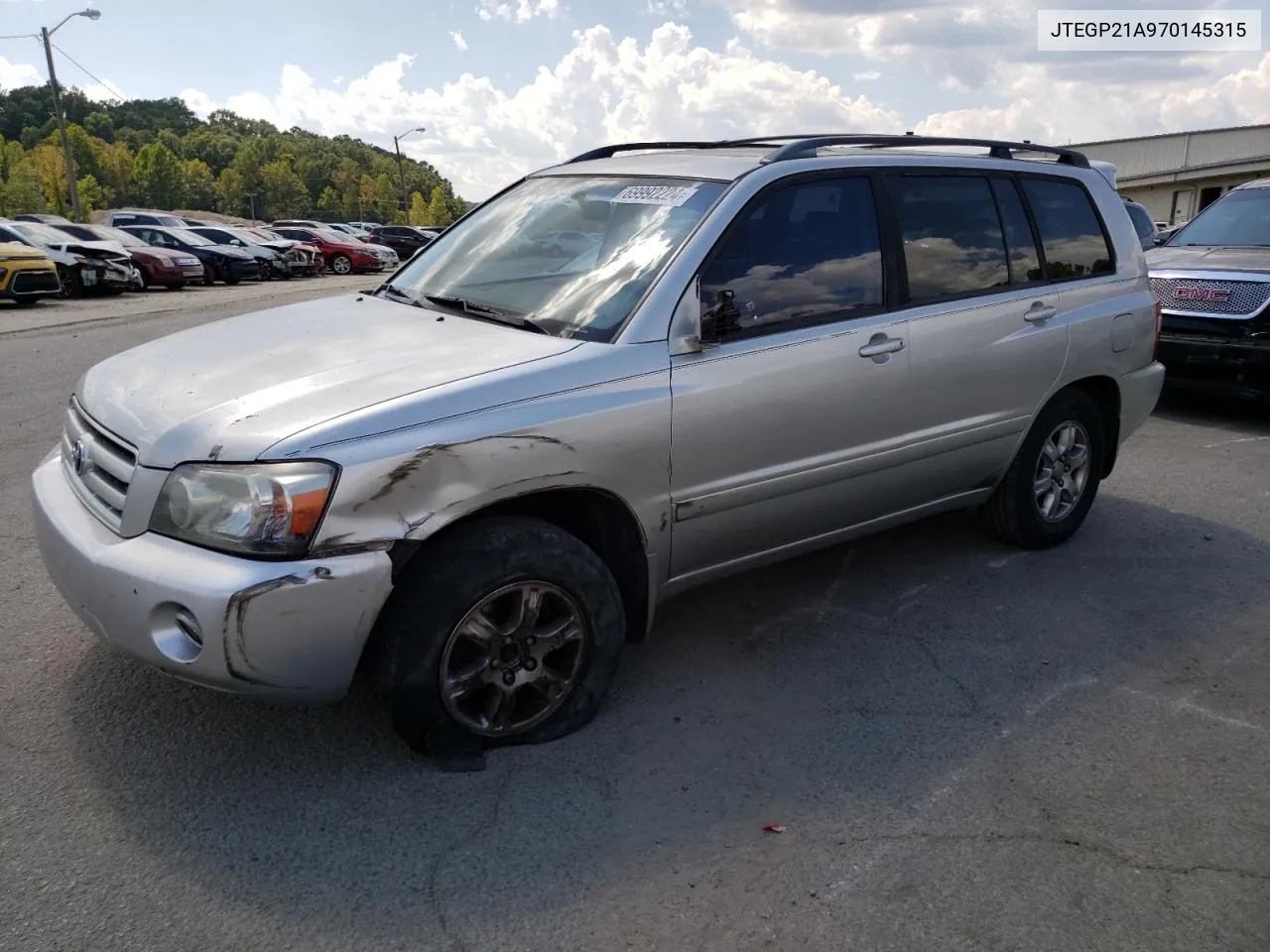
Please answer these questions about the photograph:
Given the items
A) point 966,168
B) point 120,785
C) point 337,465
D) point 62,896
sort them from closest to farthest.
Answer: point 62,896 < point 337,465 < point 120,785 < point 966,168

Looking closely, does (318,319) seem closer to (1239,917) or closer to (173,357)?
(173,357)

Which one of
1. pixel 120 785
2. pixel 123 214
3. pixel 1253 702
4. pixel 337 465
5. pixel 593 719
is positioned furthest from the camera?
pixel 123 214

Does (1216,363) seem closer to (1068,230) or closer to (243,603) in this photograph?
(1068,230)

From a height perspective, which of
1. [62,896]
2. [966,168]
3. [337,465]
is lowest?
[62,896]

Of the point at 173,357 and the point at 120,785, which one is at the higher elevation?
the point at 173,357

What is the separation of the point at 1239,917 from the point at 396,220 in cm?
11319

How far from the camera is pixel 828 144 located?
4082 millimetres

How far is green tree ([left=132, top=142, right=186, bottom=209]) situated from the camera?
9119cm

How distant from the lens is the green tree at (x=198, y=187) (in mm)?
97438

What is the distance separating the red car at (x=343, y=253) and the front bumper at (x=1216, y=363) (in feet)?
92.3

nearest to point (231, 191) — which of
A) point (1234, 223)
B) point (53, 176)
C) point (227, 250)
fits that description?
point (53, 176)

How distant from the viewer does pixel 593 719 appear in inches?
133

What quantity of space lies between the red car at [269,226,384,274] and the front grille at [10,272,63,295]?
14859 millimetres

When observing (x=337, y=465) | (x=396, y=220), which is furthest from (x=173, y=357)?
(x=396, y=220)
